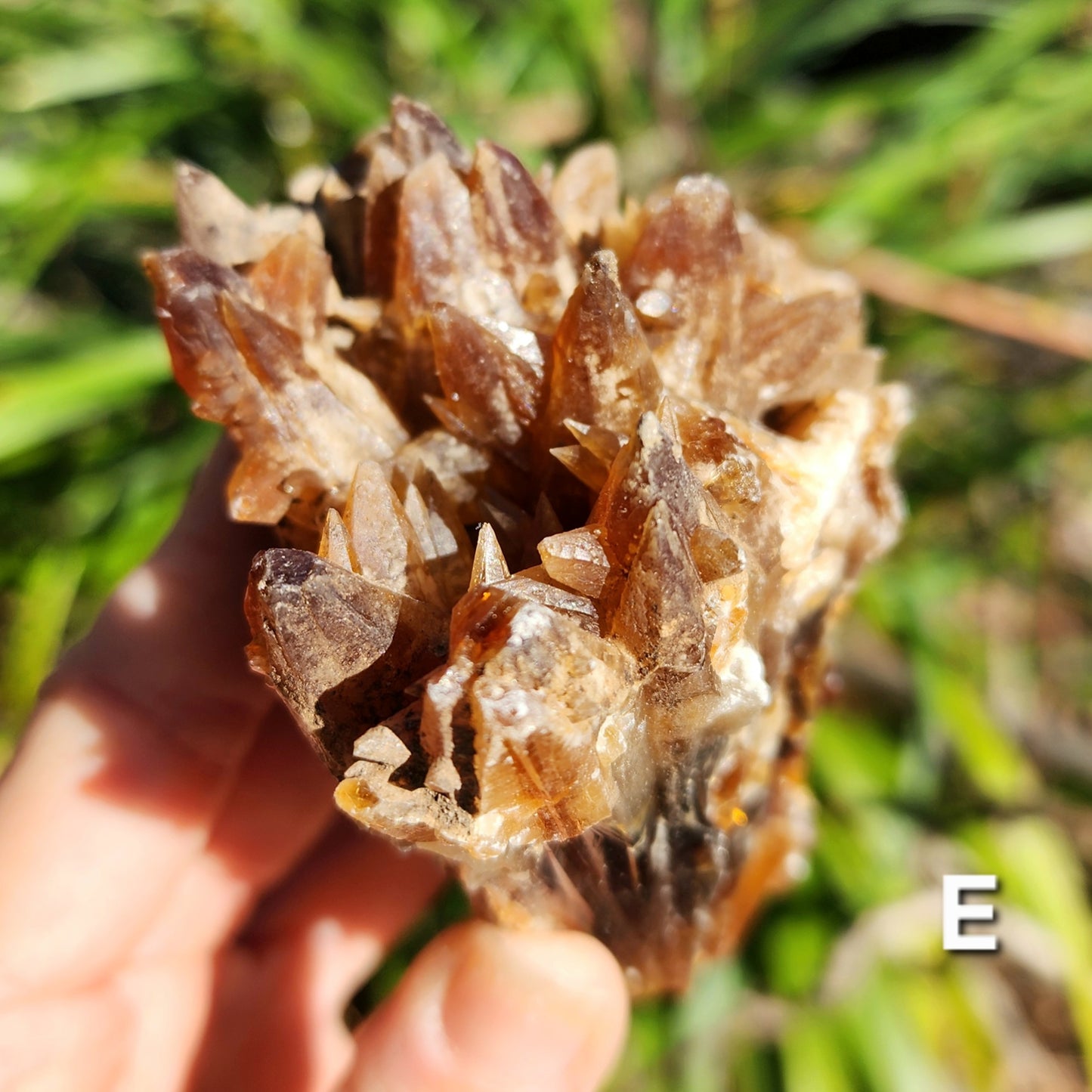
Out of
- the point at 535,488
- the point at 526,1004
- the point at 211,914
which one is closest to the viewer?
the point at 535,488

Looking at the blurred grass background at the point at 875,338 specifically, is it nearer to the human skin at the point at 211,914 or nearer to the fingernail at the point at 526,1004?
the human skin at the point at 211,914

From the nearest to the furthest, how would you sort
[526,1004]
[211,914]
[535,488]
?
[535,488]
[526,1004]
[211,914]

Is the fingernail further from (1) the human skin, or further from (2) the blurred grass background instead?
(2) the blurred grass background

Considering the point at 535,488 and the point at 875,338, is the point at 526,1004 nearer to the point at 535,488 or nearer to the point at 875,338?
the point at 535,488

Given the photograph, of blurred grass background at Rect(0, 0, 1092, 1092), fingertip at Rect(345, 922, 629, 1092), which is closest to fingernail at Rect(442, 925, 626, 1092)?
fingertip at Rect(345, 922, 629, 1092)

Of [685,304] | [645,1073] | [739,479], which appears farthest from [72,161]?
[645,1073]

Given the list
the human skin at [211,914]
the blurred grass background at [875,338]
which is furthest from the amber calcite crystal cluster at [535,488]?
the blurred grass background at [875,338]

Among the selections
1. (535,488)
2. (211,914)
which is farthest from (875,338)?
(211,914)
